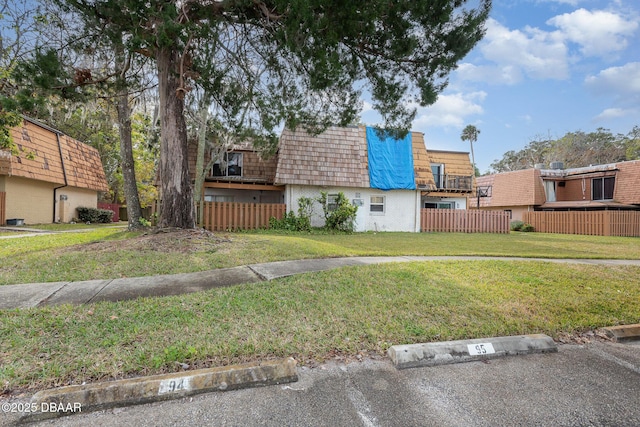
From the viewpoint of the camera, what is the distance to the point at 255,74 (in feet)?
34.1

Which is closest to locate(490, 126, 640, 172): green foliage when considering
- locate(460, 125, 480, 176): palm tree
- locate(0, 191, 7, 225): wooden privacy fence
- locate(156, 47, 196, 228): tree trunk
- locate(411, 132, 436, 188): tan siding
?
locate(460, 125, 480, 176): palm tree

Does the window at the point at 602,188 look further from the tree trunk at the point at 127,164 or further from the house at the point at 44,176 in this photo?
the house at the point at 44,176

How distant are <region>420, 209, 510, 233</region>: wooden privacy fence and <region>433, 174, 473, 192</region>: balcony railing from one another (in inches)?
68.3

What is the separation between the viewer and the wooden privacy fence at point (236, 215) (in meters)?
15.2

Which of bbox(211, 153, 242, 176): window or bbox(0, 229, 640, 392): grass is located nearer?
bbox(0, 229, 640, 392): grass

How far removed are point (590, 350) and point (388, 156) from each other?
1520cm

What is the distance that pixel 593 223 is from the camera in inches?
812

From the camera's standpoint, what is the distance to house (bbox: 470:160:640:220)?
2191 cm

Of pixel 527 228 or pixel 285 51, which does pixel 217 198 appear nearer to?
pixel 285 51

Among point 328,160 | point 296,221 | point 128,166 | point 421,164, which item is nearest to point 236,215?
point 296,221

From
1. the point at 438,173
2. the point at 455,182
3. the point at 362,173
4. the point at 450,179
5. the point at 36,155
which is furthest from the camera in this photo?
the point at 438,173

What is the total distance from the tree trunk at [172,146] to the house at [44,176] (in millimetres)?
10072

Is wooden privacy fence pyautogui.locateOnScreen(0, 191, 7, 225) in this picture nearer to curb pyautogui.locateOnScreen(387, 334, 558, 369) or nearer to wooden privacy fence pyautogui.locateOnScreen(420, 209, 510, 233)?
curb pyautogui.locateOnScreen(387, 334, 558, 369)

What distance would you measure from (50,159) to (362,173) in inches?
700
